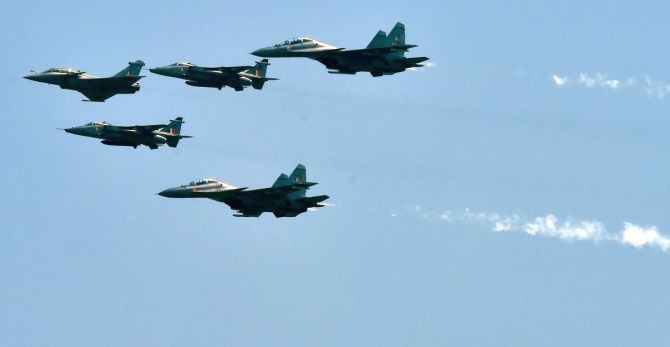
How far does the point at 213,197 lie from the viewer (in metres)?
110

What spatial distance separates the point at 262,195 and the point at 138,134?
42.3ft

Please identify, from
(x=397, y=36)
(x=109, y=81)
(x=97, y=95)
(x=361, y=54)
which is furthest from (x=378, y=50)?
(x=97, y=95)

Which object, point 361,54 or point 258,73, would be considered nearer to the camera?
point 361,54

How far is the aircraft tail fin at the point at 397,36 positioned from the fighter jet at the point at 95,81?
21.9m

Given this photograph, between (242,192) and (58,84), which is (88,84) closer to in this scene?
(58,84)

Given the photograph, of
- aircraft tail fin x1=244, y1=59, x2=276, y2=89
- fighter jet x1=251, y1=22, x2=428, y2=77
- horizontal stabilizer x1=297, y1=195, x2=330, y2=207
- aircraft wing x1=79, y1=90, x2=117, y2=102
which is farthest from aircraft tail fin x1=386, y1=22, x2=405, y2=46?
aircraft wing x1=79, y1=90, x2=117, y2=102

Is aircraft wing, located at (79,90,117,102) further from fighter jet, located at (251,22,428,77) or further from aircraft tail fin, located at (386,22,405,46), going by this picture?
aircraft tail fin, located at (386,22,405,46)

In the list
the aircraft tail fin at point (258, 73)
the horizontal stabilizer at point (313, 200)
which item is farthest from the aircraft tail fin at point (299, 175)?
the aircraft tail fin at point (258, 73)

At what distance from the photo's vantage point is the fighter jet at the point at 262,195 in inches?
4195

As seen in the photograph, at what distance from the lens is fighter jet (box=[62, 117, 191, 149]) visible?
11144cm

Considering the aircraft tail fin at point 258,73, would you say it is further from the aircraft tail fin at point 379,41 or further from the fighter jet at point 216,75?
the aircraft tail fin at point 379,41

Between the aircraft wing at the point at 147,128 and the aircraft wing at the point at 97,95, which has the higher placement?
the aircraft wing at the point at 97,95

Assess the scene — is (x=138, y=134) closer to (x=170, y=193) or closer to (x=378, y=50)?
(x=170, y=193)

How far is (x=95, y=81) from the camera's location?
115 meters
